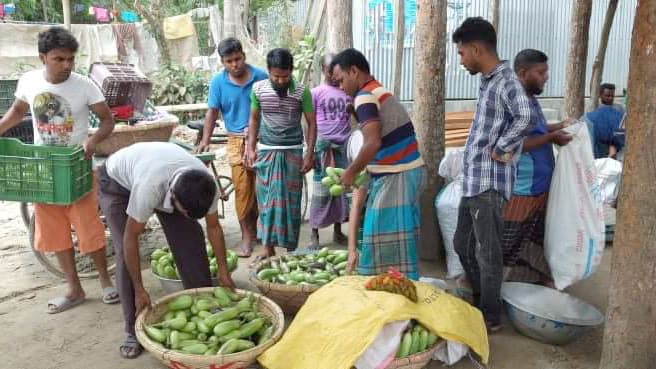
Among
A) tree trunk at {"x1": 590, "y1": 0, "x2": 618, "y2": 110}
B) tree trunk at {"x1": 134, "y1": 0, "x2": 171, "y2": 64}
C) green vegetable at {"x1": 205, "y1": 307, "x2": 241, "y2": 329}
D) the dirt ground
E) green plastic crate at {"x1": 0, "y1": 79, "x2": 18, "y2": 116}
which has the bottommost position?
the dirt ground

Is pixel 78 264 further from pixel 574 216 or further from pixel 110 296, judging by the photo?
pixel 574 216

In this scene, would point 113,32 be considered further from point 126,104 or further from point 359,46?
point 126,104

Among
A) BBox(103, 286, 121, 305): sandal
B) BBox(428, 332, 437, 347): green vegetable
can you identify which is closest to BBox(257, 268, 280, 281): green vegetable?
BBox(103, 286, 121, 305): sandal

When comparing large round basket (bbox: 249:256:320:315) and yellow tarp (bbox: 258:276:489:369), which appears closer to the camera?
yellow tarp (bbox: 258:276:489:369)

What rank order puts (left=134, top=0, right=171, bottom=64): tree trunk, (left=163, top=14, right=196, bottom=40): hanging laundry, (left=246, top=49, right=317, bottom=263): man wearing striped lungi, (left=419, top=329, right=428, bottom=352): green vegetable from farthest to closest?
(left=163, top=14, right=196, bottom=40): hanging laundry
(left=134, top=0, right=171, bottom=64): tree trunk
(left=246, top=49, right=317, bottom=263): man wearing striped lungi
(left=419, top=329, right=428, bottom=352): green vegetable

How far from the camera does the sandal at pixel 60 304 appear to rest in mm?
4125

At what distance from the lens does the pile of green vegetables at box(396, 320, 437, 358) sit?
10.1ft

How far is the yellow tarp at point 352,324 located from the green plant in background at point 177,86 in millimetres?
10894

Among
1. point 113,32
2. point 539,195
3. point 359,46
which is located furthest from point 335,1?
point 113,32

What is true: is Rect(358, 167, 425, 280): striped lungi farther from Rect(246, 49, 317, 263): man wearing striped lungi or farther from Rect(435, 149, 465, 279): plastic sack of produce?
Rect(246, 49, 317, 263): man wearing striped lungi

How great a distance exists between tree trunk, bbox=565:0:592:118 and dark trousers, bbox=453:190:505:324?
4054 millimetres

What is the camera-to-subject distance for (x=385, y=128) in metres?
3.71

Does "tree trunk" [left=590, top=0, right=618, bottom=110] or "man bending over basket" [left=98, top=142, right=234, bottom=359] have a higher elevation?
"tree trunk" [left=590, top=0, right=618, bottom=110]

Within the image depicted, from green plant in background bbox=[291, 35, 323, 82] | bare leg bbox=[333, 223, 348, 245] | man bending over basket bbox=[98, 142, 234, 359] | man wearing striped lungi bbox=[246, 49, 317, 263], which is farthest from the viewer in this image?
green plant in background bbox=[291, 35, 323, 82]
